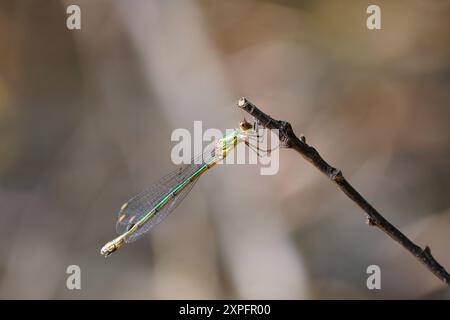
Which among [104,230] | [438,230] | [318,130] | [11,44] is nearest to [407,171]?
[438,230]

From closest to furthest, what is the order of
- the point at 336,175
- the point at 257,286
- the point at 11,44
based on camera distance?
the point at 336,175
the point at 257,286
the point at 11,44

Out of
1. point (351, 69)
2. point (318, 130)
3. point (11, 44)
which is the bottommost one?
point (318, 130)

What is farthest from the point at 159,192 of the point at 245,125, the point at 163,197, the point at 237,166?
the point at 237,166

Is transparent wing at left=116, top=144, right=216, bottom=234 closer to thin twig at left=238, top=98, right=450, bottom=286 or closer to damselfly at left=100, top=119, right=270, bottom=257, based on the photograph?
damselfly at left=100, top=119, right=270, bottom=257

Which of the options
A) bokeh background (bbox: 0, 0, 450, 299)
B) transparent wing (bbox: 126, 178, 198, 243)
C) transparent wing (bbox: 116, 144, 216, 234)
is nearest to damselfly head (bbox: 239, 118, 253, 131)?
transparent wing (bbox: 116, 144, 216, 234)

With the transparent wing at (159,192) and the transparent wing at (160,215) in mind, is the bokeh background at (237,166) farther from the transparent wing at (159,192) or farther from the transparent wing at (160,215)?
the transparent wing at (160,215)

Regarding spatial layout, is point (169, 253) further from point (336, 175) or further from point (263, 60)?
point (336, 175)

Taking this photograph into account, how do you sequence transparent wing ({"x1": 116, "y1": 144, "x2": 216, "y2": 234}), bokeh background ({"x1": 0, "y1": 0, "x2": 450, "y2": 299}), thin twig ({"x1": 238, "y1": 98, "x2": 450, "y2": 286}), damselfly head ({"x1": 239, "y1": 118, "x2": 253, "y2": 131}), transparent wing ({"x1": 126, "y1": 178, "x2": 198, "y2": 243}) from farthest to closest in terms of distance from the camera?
bokeh background ({"x1": 0, "y1": 0, "x2": 450, "y2": 299}), transparent wing ({"x1": 126, "y1": 178, "x2": 198, "y2": 243}), transparent wing ({"x1": 116, "y1": 144, "x2": 216, "y2": 234}), damselfly head ({"x1": 239, "y1": 118, "x2": 253, "y2": 131}), thin twig ({"x1": 238, "y1": 98, "x2": 450, "y2": 286})

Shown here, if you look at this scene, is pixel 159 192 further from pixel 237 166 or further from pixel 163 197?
pixel 237 166

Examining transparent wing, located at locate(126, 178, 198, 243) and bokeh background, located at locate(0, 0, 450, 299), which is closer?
transparent wing, located at locate(126, 178, 198, 243)
